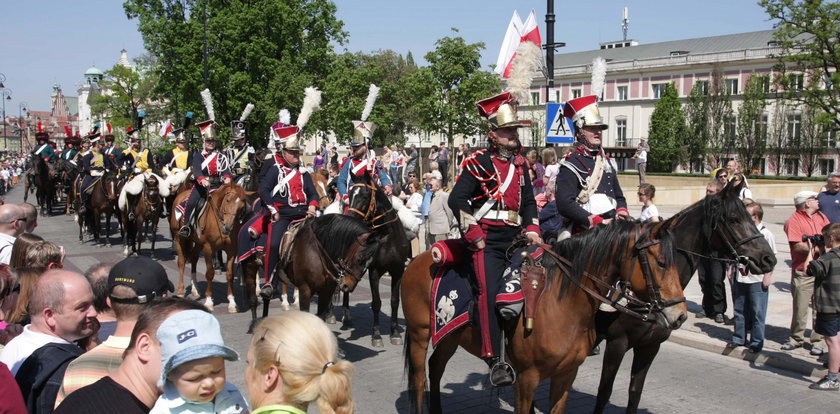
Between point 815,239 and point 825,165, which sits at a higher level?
point 815,239

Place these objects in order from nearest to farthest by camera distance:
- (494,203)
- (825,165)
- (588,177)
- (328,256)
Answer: (494,203) < (588,177) < (328,256) < (825,165)

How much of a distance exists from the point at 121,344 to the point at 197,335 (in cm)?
114

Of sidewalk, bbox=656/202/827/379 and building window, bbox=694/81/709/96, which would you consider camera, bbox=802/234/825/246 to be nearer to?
sidewalk, bbox=656/202/827/379

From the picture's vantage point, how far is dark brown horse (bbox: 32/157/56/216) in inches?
1072

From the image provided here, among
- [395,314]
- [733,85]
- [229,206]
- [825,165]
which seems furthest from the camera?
[733,85]

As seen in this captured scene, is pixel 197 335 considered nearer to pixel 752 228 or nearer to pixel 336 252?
pixel 752 228

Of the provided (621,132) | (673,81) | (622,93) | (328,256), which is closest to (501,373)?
(328,256)

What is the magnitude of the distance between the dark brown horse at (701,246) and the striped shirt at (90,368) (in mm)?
4136

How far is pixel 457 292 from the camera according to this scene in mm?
6273

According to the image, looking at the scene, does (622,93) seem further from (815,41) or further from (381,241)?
(381,241)

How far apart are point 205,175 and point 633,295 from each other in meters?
10.5

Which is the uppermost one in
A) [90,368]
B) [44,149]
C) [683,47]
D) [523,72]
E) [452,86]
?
[683,47]

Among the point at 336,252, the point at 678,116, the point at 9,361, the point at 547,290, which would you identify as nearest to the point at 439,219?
the point at 336,252

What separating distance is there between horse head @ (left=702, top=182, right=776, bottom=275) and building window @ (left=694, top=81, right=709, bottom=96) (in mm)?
67314
